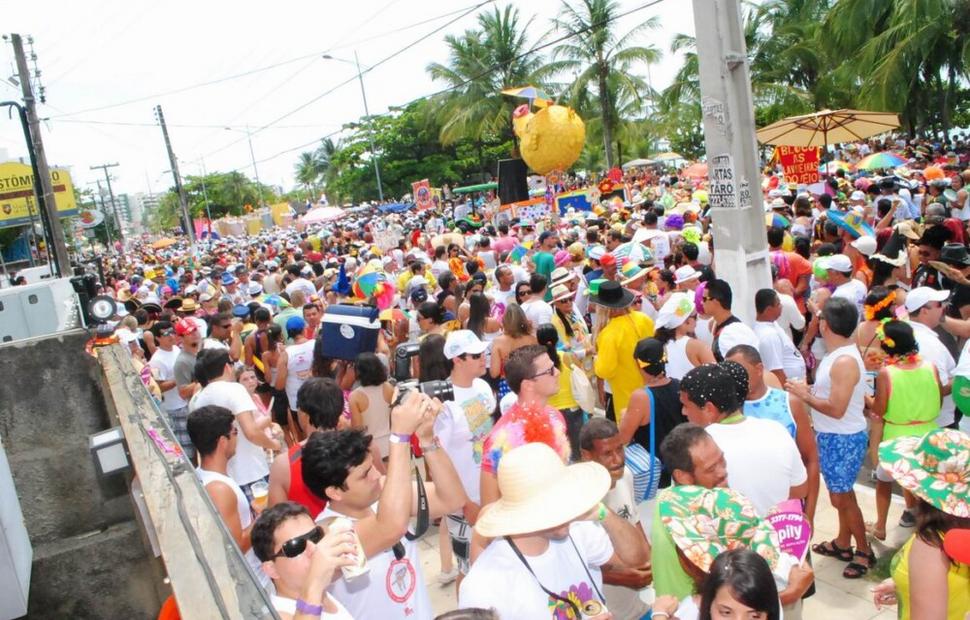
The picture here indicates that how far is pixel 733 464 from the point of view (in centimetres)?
325

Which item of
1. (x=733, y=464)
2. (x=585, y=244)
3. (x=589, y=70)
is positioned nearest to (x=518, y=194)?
(x=585, y=244)

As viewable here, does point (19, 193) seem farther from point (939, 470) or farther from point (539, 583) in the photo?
point (939, 470)

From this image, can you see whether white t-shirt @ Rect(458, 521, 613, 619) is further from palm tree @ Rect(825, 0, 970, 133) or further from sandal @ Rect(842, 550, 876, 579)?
palm tree @ Rect(825, 0, 970, 133)

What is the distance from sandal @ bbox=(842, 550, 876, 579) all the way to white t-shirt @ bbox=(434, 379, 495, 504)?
2.24m

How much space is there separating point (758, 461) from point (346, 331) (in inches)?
125

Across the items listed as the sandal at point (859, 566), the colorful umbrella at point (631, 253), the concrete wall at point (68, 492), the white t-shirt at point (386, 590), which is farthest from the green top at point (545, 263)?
the white t-shirt at point (386, 590)

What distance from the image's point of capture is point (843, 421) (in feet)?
14.8

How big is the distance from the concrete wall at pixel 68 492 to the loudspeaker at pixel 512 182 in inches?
532

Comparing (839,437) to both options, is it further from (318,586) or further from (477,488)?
(318,586)

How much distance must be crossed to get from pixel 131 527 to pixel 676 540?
17.0 feet

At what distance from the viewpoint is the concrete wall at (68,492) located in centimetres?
587

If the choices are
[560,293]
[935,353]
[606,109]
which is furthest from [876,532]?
[606,109]

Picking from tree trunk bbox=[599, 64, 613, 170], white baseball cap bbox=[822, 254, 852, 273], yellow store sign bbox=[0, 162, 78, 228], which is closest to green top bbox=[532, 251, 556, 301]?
white baseball cap bbox=[822, 254, 852, 273]

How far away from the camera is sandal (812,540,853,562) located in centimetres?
466
